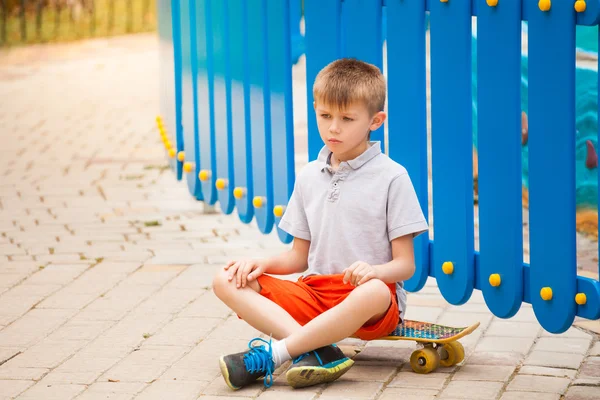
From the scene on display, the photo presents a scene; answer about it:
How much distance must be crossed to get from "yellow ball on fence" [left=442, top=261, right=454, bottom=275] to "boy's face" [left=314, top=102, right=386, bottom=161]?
655 mm

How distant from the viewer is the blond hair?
357cm

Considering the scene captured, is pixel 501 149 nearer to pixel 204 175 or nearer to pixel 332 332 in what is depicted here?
pixel 332 332

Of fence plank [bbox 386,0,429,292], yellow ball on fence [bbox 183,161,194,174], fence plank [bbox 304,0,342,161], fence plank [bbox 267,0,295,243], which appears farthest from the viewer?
yellow ball on fence [bbox 183,161,194,174]

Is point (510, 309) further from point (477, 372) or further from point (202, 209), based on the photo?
point (202, 209)

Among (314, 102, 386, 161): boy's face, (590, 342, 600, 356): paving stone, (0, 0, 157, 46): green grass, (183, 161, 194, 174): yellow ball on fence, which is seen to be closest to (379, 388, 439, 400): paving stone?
(590, 342, 600, 356): paving stone

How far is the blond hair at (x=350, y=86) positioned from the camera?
3.57 m

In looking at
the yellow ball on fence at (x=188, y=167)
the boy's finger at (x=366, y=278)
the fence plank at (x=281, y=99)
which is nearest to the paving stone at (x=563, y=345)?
the boy's finger at (x=366, y=278)

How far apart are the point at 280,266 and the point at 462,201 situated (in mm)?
727

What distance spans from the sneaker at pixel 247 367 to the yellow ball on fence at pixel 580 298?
3.36 ft

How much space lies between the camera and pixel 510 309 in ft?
12.2

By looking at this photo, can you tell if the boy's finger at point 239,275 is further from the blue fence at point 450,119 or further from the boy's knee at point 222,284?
the blue fence at point 450,119

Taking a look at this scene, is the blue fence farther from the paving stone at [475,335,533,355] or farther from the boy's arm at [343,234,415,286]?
the boy's arm at [343,234,415,286]

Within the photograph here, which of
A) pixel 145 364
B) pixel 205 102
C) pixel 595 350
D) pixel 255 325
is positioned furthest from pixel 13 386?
pixel 205 102

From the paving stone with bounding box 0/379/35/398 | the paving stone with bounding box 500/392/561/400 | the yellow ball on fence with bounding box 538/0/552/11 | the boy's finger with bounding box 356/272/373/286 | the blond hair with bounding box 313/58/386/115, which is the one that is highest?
the yellow ball on fence with bounding box 538/0/552/11
